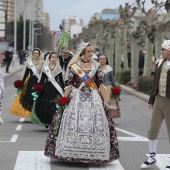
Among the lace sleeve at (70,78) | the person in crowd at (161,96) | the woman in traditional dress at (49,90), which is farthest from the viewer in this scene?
the woman in traditional dress at (49,90)

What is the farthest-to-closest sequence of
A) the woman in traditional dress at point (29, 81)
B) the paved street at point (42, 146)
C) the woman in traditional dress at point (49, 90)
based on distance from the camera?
the woman in traditional dress at point (29, 81) → the woman in traditional dress at point (49, 90) → the paved street at point (42, 146)

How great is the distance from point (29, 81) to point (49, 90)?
1965 mm

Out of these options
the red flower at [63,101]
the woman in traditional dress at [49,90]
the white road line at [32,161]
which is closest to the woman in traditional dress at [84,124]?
the red flower at [63,101]

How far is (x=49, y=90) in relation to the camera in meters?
13.9

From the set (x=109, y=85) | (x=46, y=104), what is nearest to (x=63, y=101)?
(x=46, y=104)

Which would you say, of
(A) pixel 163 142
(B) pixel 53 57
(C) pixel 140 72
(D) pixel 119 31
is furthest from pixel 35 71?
(D) pixel 119 31

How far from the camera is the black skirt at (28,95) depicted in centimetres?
1552

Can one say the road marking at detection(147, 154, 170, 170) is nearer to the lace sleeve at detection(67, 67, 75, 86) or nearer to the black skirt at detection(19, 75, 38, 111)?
the lace sleeve at detection(67, 67, 75, 86)

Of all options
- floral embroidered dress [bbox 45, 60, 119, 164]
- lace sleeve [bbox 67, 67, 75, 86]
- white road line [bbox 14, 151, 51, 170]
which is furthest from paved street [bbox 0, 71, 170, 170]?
lace sleeve [bbox 67, 67, 75, 86]

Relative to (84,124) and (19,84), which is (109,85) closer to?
(19,84)

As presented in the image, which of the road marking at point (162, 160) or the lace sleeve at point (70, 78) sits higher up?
the lace sleeve at point (70, 78)

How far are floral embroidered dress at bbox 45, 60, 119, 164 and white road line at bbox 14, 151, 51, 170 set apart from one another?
0.67 feet

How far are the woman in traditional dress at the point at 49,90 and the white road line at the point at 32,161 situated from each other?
10.6ft

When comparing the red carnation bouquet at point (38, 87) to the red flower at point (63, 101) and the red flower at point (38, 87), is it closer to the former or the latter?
the red flower at point (38, 87)
